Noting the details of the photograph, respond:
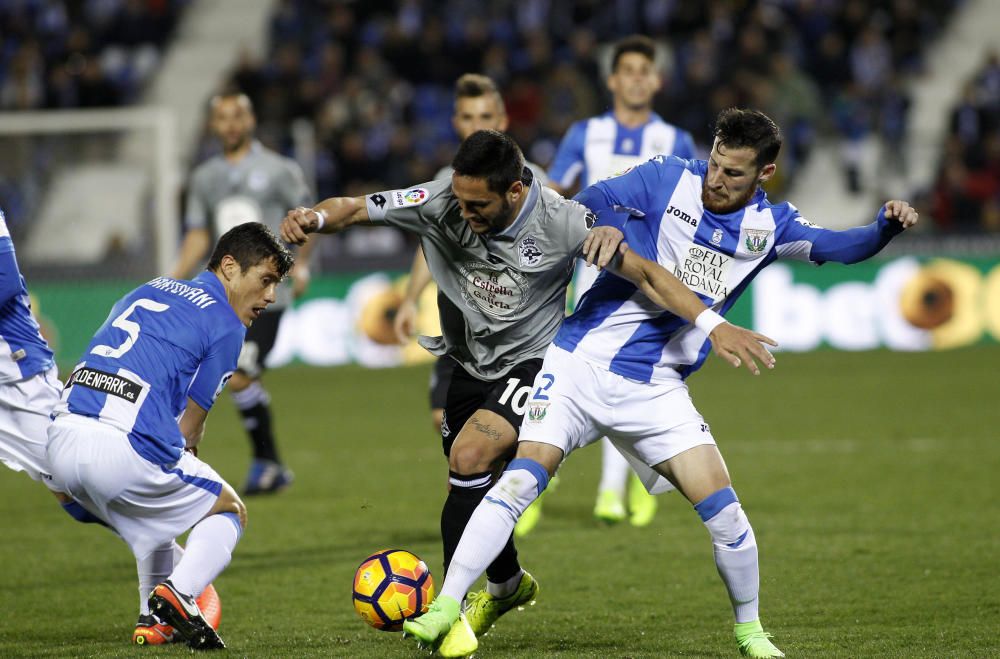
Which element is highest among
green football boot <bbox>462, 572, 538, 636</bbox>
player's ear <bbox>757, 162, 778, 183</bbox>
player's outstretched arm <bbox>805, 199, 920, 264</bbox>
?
player's ear <bbox>757, 162, 778, 183</bbox>

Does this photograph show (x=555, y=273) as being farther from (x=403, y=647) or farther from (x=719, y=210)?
(x=403, y=647)

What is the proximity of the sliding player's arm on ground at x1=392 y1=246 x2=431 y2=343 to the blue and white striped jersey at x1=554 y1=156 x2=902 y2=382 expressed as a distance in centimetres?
218

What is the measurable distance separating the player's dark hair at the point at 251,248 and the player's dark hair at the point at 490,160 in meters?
0.84

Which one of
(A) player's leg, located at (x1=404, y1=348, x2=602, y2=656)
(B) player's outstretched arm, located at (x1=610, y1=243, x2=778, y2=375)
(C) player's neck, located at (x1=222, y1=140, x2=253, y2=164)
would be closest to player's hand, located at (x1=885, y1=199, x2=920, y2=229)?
(B) player's outstretched arm, located at (x1=610, y1=243, x2=778, y2=375)

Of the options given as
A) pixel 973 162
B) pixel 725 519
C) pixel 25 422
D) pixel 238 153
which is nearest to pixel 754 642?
pixel 725 519

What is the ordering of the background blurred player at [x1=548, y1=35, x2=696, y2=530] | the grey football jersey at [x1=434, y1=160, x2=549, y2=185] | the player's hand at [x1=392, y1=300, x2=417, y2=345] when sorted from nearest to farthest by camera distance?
the grey football jersey at [x1=434, y1=160, x2=549, y2=185] → the player's hand at [x1=392, y1=300, x2=417, y2=345] → the background blurred player at [x1=548, y1=35, x2=696, y2=530]

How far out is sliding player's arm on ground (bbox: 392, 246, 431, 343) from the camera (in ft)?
24.6

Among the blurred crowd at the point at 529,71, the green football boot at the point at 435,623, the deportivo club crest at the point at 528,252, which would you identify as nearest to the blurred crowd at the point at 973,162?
the blurred crowd at the point at 529,71

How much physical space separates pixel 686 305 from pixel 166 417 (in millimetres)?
1887

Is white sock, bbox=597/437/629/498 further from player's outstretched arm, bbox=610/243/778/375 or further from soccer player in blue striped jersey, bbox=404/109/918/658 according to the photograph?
player's outstretched arm, bbox=610/243/778/375

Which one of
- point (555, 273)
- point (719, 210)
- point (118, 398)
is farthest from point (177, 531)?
point (719, 210)

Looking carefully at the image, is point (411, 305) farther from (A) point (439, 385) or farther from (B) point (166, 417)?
(B) point (166, 417)

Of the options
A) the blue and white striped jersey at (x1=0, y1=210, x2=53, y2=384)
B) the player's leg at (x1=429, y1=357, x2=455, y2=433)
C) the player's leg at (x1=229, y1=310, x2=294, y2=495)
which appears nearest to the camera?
the blue and white striped jersey at (x1=0, y1=210, x2=53, y2=384)

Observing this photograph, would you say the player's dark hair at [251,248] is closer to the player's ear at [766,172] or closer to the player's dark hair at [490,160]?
the player's dark hair at [490,160]
